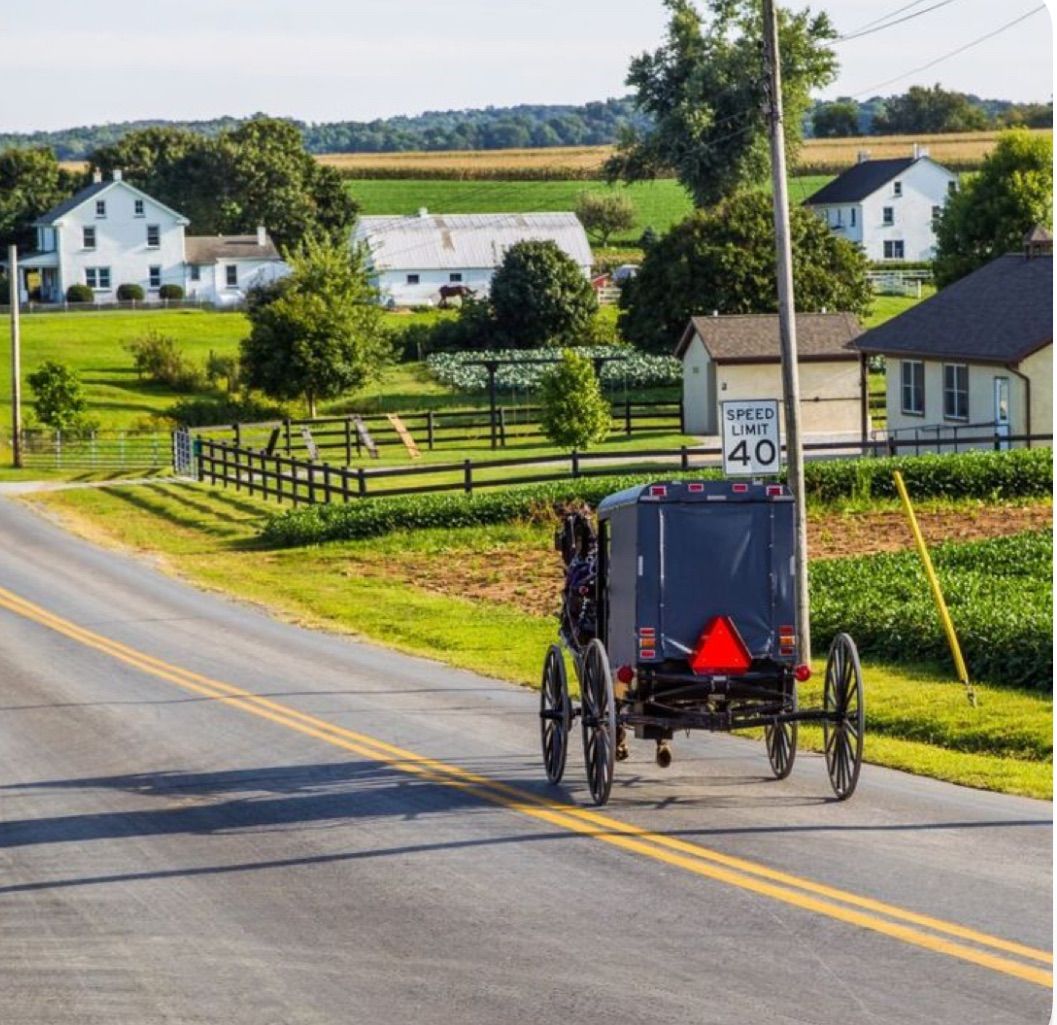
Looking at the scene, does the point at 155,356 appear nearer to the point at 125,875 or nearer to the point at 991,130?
the point at 125,875

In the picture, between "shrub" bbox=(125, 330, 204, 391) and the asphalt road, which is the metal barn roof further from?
the asphalt road

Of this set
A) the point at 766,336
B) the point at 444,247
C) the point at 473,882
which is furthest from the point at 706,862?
the point at 444,247

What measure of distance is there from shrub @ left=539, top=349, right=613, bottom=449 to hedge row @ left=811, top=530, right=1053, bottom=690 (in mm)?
24391

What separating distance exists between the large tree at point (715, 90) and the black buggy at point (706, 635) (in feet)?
281

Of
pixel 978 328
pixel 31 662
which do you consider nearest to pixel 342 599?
pixel 31 662

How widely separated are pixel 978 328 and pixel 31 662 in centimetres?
3333

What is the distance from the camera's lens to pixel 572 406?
186 ft

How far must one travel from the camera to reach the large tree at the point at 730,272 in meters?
83.4

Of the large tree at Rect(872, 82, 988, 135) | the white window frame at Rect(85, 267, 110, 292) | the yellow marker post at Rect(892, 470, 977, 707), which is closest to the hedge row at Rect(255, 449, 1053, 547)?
the yellow marker post at Rect(892, 470, 977, 707)

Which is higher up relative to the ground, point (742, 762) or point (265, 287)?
point (265, 287)

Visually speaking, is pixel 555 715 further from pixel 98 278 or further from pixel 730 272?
pixel 98 278

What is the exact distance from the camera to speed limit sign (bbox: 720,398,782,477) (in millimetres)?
22109

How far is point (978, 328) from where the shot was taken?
55000mm

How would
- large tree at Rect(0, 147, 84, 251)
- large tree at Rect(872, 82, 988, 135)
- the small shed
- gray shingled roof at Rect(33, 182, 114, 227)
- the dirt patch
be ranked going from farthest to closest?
large tree at Rect(872, 82, 988, 135) < large tree at Rect(0, 147, 84, 251) < gray shingled roof at Rect(33, 182, 114, 227) < the small shed < the dirt patch
